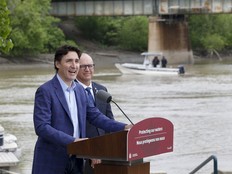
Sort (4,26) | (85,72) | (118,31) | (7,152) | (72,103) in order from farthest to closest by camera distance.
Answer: (118,31) → (7,152) → (4,26) → (85,72) → (72,103)

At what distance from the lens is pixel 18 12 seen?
80.6 m

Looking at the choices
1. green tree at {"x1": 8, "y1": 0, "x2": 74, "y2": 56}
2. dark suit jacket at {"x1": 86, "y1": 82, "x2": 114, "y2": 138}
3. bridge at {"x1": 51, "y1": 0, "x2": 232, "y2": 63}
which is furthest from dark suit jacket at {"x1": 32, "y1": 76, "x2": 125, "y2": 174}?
bridge at {"x1": 51, "y1": 0, "x2": 232, "y2": 63}

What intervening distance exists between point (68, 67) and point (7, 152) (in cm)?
884

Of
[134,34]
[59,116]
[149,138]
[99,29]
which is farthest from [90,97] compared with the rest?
[99,29]

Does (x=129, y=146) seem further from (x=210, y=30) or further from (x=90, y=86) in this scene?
(x=210, y=30)

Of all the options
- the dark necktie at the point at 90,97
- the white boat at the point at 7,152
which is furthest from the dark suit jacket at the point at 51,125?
the white boat at the point at 7,152

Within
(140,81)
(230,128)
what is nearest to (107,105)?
(230,128)

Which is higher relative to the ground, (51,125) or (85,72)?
(85,72)

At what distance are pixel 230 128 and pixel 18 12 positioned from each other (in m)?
56.2

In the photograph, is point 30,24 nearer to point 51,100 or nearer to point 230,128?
point 230,128

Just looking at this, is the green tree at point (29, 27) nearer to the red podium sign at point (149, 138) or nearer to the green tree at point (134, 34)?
the green tree at point (134, 34)

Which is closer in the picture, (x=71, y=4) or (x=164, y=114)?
(x=164, y=114)

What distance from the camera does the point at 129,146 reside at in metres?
5.89

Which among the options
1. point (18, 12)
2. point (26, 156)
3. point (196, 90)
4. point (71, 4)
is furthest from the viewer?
point (71, 4)
